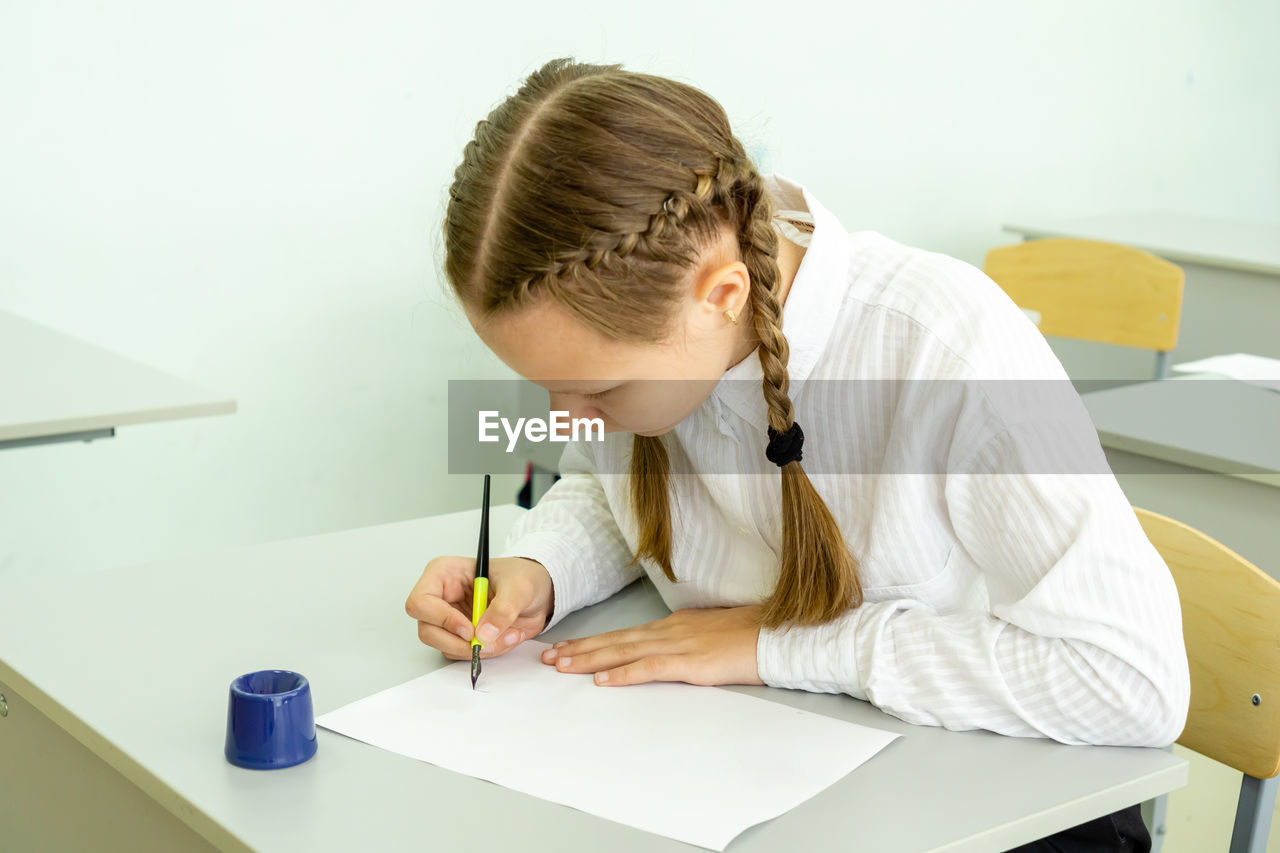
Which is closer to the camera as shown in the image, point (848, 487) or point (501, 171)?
point (501, 171)

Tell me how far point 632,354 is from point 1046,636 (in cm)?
35

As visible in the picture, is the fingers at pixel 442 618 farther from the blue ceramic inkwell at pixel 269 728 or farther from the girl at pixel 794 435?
the blue ceramic inkwell at pixel 269 728

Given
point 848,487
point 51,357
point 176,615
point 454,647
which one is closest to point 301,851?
point 454,647

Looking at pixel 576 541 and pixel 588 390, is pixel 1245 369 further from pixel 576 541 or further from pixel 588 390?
pixel 588 390

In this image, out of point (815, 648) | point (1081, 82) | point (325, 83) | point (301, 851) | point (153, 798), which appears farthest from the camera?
point (1081, 82)

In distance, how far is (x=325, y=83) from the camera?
7.05 feet

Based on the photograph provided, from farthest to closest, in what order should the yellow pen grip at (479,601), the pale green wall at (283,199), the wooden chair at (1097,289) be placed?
the wooden chair at (1097,289), the pale green wall at (283,199), the yellow pen grip at (479,601)

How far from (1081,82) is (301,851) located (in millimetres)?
3670

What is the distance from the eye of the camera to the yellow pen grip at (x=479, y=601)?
914 mm

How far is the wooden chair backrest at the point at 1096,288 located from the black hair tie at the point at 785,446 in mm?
1827

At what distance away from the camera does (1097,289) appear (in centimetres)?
262

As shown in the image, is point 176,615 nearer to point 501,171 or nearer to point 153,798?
point 153,798

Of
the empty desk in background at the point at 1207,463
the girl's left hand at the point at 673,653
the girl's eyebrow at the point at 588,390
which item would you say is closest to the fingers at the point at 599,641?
the girl's left hand at the point at 673,653

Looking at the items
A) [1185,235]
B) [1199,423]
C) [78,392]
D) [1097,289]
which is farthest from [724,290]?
[1185,235]
